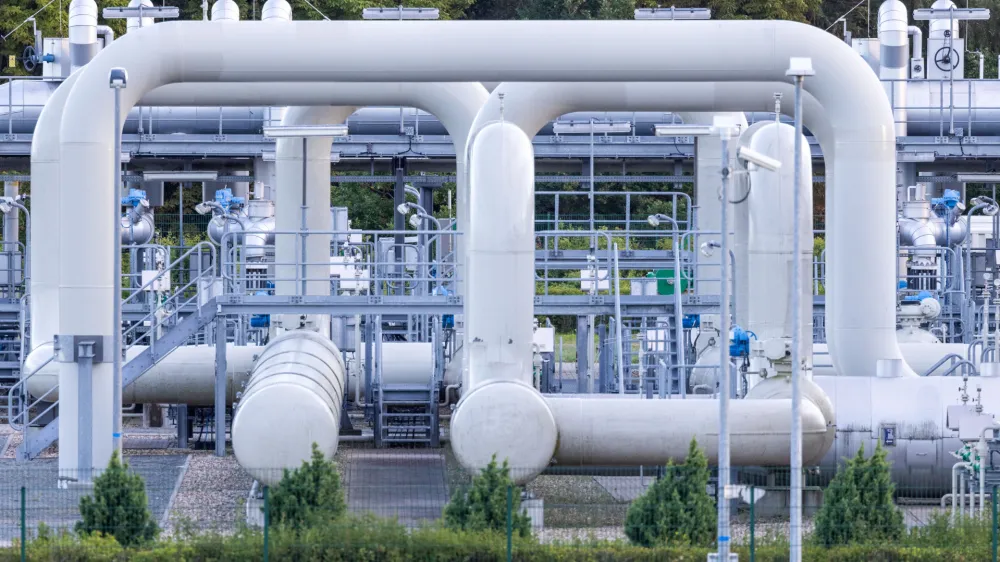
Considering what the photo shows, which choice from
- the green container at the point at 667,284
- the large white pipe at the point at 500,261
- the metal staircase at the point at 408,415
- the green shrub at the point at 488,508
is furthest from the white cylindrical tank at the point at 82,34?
the green shrub at the point at 488,508

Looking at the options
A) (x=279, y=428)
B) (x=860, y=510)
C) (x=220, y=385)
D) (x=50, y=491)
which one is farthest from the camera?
(x=220, y=385)

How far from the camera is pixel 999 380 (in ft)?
80.0

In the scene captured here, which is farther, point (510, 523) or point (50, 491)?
point (50, 491)

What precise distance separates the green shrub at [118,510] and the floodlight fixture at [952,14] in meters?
24.6

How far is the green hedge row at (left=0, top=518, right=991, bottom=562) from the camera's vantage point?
19.1 meters

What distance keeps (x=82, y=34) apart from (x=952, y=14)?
19265 mm

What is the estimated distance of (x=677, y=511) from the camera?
19.8m

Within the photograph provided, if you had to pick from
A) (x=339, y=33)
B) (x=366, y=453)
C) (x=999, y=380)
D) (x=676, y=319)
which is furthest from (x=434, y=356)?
(x=999, y=380)

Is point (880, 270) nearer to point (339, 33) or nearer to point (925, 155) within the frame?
point (339, 33)

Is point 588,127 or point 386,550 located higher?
point 588,127

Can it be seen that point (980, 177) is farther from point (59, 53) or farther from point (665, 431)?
point (59, 53)

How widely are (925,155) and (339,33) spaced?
56.1 feet

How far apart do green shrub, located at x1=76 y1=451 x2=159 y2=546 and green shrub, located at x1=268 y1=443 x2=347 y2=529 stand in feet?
4.70

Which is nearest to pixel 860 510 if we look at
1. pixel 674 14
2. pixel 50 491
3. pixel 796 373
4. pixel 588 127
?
pixel 796 373
